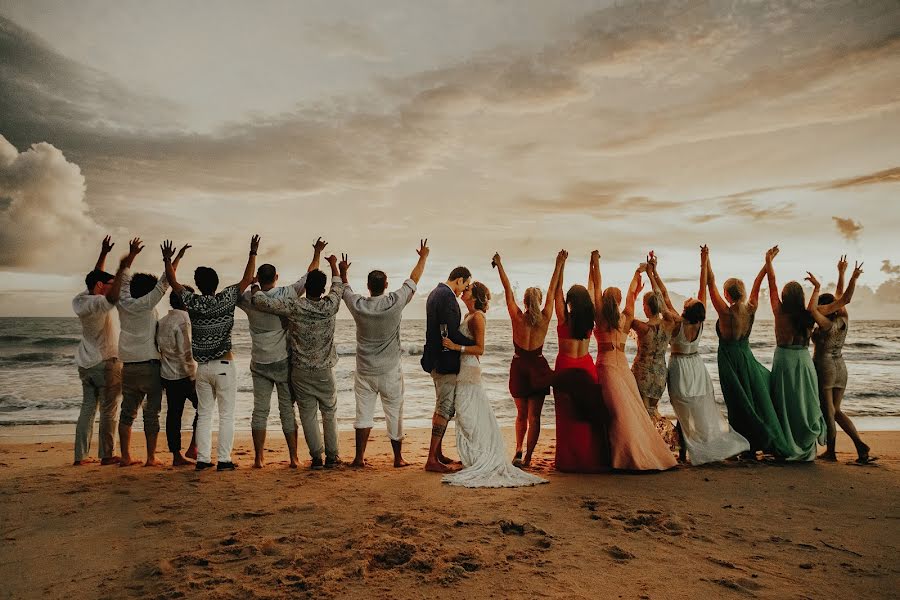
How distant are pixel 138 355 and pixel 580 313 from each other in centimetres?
529

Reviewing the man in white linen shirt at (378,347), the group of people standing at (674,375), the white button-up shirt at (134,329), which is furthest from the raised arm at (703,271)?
the white button-up shirt at (134,329)

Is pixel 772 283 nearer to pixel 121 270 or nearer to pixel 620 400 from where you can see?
pixel 620 400

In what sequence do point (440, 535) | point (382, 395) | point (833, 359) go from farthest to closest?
1. point (833, 359)
2. point (382, 395)
3. point (440, 535)

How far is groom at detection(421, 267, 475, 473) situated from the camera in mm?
6480

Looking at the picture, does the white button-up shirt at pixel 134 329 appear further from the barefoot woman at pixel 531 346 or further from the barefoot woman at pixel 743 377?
the barefoot woman at pixel 743 377

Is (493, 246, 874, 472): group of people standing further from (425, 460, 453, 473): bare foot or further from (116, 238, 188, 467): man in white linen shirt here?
(116, 238, 188, 467): man in white linen shirt

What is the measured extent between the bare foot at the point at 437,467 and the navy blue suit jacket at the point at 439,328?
3.56 feet

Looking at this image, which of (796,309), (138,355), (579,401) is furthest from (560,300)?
(138,355)

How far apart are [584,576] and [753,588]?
3.48 feet

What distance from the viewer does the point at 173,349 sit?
22.4 ft

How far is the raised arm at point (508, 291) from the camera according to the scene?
668cm

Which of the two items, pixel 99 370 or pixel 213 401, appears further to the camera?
pixel 99 370

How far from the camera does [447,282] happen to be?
6727mm

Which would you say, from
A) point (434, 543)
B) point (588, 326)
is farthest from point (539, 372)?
point (434, 543)
